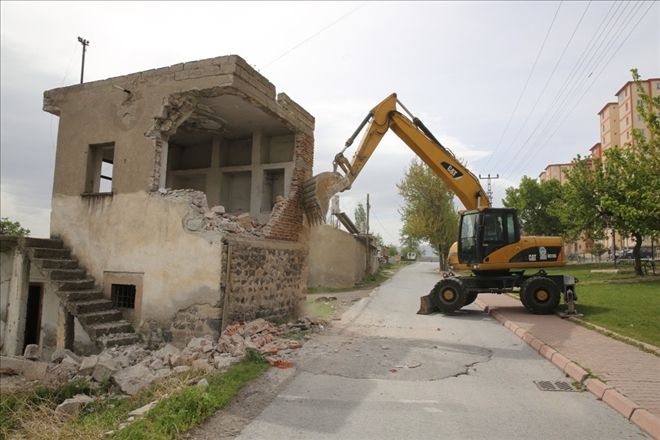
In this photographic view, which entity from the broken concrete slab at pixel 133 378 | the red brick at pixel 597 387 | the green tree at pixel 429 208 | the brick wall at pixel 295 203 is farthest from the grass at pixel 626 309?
the green tree at pixel 429 208

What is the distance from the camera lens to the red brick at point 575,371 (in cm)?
639

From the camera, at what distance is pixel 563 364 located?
7164 mm

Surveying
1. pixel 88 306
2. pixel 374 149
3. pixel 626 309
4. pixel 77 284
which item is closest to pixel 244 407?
pixel 88 306

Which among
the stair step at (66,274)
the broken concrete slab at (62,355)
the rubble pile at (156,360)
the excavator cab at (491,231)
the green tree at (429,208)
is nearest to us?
the rubble pile at (156,360)

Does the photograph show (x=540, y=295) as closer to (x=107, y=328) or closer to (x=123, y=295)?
(x=123, y=295)

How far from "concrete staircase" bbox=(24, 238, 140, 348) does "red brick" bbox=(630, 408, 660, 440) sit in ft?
26.7

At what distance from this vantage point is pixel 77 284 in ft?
30.7

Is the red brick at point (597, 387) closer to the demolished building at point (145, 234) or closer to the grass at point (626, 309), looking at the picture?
the grass at point (626, 309)

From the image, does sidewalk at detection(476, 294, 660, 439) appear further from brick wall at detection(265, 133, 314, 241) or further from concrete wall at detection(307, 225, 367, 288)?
concrete wall at detection(307, 225, 367, 288)

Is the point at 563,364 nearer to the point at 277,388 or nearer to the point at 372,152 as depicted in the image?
the point at 277,388

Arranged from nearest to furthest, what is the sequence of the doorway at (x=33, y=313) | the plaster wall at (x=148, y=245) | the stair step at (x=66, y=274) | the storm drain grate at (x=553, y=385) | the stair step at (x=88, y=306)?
the storm drain grate at (x=553, y=385)
the stair step at (x=88, y=306)
the plaster wall at (x=148, y=245)
the stair step at (x=66, y=274)
the doorway at (x=33, y=313)

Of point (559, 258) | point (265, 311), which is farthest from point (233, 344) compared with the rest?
point (559, 258)

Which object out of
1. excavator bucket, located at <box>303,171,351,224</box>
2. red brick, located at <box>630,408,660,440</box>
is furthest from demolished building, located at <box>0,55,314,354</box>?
red brick, located at <box>630,408,660,440</box>

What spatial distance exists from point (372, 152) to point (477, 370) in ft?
23.6
